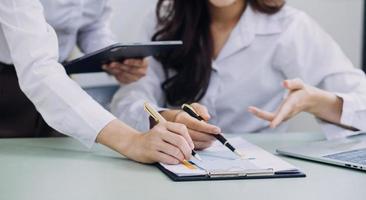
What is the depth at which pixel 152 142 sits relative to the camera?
3.12 ft

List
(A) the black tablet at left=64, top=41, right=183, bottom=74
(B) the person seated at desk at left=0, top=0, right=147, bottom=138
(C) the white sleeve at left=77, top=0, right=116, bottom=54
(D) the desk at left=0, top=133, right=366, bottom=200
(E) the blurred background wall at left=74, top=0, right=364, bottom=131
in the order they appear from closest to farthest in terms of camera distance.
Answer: (D) the desk at left=0, top=133, right=366, bottom=200 → (A) the black tablet at left=64, top=41, right=183, bottom=74 → (B) the person seated at desk at left=0, top=0, right=147, bottom=138 → (C) the white sleeve at left=77, top=0, right=116, bottom=54 → (E) the blurred background wall at left=74, top=0, right=364, bottom=131

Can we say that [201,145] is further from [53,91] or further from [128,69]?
[128,69]

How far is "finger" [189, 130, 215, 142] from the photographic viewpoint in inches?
41.0

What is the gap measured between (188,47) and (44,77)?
0.66 m

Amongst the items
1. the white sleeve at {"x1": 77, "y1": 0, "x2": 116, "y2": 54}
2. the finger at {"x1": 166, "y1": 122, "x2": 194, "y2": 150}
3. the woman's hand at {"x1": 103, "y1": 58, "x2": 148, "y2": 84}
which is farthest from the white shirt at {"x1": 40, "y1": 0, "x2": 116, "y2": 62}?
the finger at {"x1": 166, "y1": 122, "x2": 194, "y2": 150}

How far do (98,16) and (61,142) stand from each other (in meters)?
0.43

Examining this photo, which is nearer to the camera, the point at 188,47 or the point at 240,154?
the point at 240,154

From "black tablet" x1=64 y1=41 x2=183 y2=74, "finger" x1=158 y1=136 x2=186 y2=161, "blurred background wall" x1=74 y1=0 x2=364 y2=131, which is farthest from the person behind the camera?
"blurred background wall" x1=74 y1=0 x2=364 y2=131

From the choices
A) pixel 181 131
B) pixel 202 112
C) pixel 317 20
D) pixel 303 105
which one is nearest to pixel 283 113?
pixel 303 105

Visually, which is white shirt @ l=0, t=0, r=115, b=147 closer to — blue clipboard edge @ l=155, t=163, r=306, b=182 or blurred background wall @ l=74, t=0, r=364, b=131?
blue clipboard edge @ l=155, t=163, r=306, b=182

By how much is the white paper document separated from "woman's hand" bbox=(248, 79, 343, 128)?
5.4 inches

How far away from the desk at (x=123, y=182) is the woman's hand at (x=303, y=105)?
19 centimetres

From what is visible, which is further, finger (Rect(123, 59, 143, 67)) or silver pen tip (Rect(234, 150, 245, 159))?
finger (Rect(123, 59, 143, 67))

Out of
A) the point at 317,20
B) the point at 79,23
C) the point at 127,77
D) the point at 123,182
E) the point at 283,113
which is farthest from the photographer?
the point at 317,20
